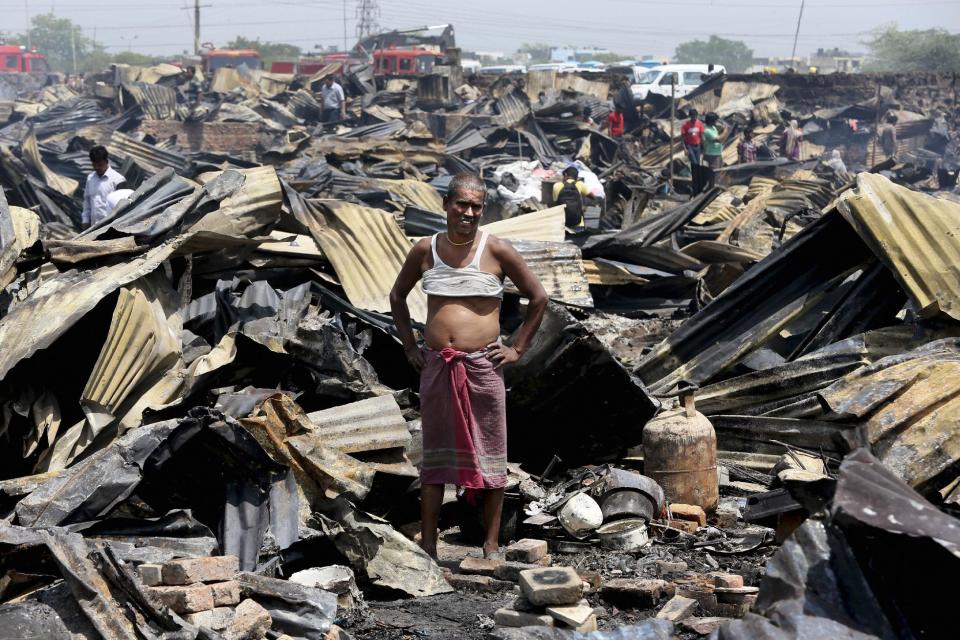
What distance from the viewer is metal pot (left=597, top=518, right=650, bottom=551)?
465 centimetres

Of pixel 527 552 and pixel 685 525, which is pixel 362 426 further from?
pixel 685 525

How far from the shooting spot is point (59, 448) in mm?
4973

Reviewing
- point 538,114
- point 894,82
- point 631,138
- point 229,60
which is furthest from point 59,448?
point 229,60

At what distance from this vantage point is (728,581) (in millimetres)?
3914

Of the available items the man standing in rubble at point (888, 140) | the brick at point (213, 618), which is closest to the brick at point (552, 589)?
the brick at point (213, 618)

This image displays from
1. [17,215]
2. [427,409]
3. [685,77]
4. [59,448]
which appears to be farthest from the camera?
[685,77]

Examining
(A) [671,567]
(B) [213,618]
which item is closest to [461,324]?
(A) [671,567]

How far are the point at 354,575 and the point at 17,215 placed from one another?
5.15 meters

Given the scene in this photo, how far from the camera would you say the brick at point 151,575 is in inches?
138

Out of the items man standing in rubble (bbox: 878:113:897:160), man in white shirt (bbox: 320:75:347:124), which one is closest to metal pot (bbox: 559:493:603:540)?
man in white shirt (bbox: 320:75:347:124)

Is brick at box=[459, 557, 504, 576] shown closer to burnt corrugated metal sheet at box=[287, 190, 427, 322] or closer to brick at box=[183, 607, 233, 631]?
brick at box=[183, 607, 233, 631]

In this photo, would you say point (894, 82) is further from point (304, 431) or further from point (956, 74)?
point (304, 431)

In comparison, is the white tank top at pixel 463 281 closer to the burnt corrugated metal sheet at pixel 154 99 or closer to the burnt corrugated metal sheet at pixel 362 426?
the burnt corrugated metal sheet at pixel 362 426

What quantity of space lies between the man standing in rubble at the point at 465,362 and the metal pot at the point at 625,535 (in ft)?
1.52
